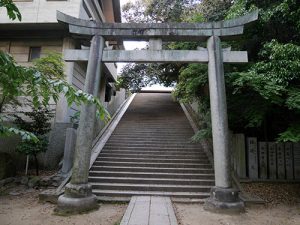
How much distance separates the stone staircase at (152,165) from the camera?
8.43 metres

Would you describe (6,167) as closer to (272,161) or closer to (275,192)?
(275,192)

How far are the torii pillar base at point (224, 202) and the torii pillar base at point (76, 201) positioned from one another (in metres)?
3.18

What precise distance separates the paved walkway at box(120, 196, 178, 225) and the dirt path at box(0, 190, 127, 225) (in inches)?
14.9

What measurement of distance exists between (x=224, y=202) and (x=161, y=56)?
4754 millimetres

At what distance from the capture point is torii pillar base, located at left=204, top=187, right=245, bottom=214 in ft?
22.7

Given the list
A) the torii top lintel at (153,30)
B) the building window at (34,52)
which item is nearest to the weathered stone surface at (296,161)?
the torii top lintel at (153,30)

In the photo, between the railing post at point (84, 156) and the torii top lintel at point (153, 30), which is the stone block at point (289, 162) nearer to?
the torii top lintel at point (153, 30)

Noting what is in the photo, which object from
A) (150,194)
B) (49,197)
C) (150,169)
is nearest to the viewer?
(49,197)

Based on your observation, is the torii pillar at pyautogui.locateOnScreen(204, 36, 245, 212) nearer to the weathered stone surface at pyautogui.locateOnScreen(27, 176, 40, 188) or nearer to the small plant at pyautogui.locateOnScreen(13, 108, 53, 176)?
the weathered stone surface at pyautogui.locateOnScreen(27, 176, 40, 188)

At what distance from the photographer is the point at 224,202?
7047mm

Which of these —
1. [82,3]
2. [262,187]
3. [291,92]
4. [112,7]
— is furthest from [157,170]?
[112,7]

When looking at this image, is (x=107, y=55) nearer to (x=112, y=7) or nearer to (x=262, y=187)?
(x=262, y=187)

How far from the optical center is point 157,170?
9578 millimetres

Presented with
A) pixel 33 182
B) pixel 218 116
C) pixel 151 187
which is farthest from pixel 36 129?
pixel 218 116
